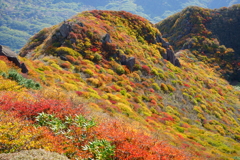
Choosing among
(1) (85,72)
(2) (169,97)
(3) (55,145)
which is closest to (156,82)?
(2) (169,97)

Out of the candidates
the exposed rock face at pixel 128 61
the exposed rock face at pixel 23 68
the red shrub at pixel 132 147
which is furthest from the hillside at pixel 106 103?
the exposed rock face at pixel 23 68

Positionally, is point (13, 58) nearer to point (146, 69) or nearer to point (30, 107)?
point (30, 107)

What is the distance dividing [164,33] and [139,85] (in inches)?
2899

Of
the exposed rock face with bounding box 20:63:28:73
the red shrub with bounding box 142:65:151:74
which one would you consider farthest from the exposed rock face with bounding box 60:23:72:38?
the red shrub with bounding box 142:65:151:74

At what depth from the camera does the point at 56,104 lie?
8.18 meters

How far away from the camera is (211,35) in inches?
3034

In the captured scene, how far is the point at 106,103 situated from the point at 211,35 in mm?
79806

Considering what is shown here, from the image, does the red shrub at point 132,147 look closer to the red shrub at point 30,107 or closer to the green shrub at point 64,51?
the red shrub at point 30,107

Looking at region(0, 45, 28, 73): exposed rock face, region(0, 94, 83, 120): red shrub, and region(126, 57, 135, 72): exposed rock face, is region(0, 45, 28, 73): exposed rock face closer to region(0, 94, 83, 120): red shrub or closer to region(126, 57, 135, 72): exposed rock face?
region(0, 94, 83, 120): red shrub

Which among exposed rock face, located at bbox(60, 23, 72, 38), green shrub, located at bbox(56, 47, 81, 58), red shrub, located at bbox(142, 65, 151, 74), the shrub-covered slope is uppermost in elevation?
the shrub-covered slope

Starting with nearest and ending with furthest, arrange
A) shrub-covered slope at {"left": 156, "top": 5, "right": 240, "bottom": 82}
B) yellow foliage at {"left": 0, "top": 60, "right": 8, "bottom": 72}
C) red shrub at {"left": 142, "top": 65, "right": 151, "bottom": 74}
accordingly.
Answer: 1. yellow foliage at {"left": 0, "top": 60, "right": 8, "bottom": 72}
2. red shrub at {"left": 142, "top": 65, "right": 151, "bottom": 74}
3. shrub-covered slope at {"left": 156, "top": 5, "right": 240, "bottom": 82}

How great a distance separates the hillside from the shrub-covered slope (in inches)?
1452

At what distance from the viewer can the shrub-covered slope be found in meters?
66.2

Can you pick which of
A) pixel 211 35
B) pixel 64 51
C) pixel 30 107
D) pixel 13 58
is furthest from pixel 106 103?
pixel 211 35
